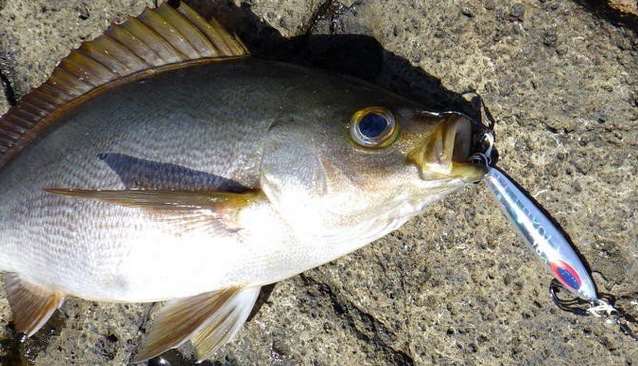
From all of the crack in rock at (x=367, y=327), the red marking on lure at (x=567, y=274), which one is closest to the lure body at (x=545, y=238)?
the red marking on lure at (x=567, y=274)

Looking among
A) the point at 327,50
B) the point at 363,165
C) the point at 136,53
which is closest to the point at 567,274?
the point at 363,165

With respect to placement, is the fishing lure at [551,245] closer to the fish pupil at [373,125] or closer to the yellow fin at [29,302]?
the fish pupil at [373,125]

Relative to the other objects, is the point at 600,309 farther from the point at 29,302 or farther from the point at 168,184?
the point at 29,302

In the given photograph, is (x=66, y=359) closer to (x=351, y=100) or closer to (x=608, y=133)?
(x=351, y=100)

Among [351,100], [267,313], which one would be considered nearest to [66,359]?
[267,313]

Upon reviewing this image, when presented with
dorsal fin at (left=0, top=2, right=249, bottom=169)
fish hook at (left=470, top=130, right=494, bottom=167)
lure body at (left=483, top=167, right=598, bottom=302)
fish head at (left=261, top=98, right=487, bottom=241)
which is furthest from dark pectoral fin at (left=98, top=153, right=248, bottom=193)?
lure body at (left=483, top=167, right=598, bottom=302)

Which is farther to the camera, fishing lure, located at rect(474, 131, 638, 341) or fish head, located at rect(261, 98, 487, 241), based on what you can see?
fishing lure, located at rect(474, 131, 638, 341)

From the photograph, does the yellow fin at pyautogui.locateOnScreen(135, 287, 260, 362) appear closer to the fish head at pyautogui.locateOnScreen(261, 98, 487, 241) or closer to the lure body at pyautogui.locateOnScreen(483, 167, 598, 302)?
the fish head at pyautogui.locateOnScreen(261, 98, 487, 241)
